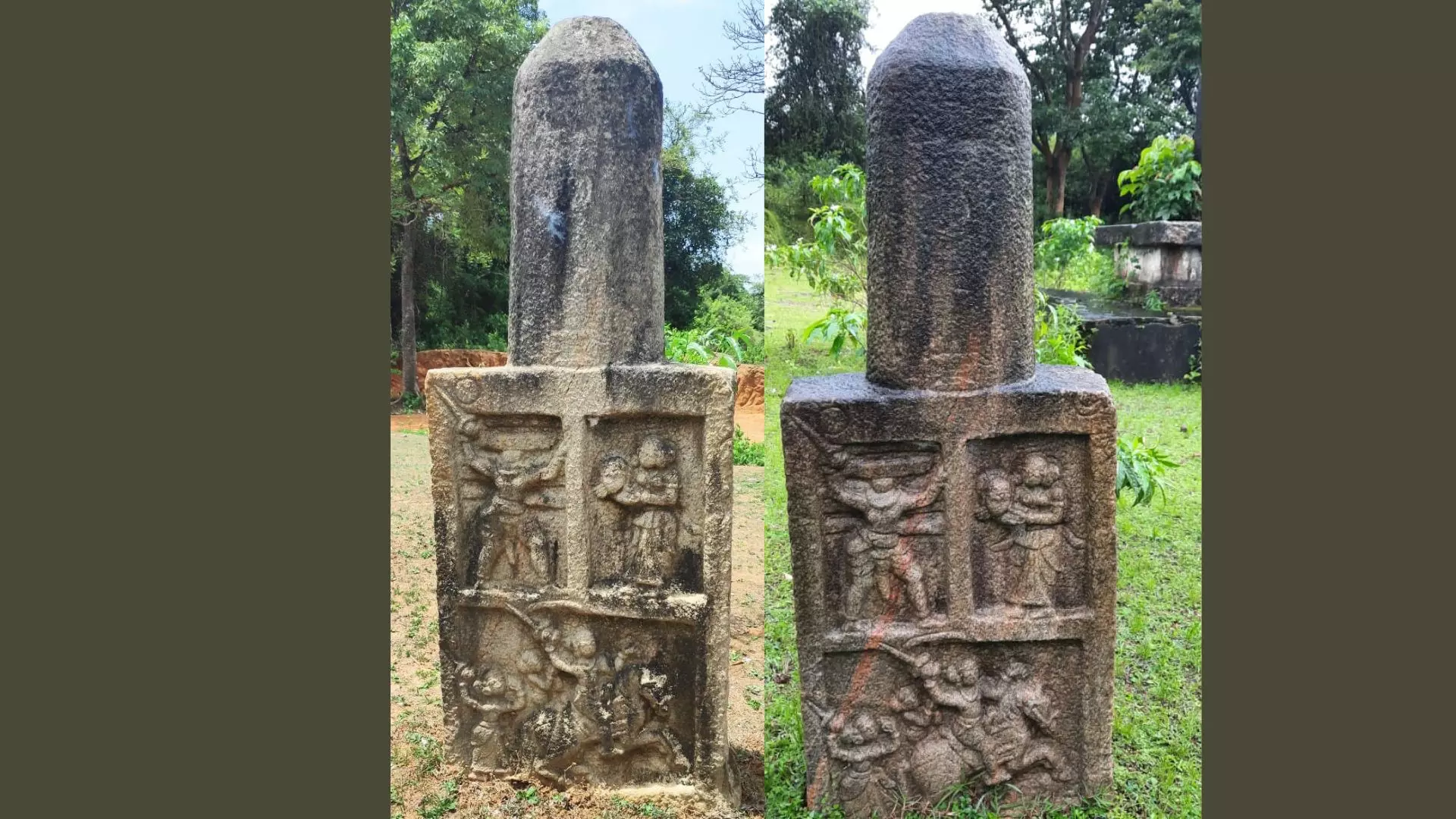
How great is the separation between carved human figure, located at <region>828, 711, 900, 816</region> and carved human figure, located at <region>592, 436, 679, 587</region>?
0.77 meters

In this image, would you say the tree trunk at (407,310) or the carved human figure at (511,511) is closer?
the carved human figure at (511,511)

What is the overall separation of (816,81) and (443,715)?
401 cm

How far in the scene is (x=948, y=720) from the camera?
125 inches

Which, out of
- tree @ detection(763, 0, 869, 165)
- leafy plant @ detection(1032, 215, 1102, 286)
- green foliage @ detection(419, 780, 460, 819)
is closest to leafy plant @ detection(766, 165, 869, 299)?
tree @ detection(763, 0, 869, 165)

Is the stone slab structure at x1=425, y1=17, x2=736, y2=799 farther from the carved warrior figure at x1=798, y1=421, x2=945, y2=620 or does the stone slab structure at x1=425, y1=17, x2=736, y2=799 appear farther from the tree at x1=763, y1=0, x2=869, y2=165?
the tree at x1=763, y1=0, x2=869, y2=165

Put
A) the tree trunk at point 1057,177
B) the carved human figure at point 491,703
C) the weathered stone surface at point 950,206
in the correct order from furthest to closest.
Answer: the tree trunk at point 1057,177 → the carved human figure at point 491,703 → the weathered stone surface at point 950,206

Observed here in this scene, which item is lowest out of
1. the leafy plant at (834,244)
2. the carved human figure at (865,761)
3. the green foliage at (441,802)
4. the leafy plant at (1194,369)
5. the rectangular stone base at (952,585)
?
the green foliage at (441,802)

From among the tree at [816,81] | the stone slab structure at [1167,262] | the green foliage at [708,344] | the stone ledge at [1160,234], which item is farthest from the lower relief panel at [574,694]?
the stone ledge at [1160,234]

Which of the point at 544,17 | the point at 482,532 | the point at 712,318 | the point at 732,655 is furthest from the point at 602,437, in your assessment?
the point at 544,17

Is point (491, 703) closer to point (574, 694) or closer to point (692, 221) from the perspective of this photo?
point (574, 694)

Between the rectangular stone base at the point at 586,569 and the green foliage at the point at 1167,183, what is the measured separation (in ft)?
26.0

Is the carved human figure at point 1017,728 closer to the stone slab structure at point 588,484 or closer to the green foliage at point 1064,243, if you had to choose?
the stone slab structure at point 588,484

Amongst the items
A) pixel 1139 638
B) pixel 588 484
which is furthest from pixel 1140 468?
pixel 588 484

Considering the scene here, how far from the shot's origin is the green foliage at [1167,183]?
31.2 ft
